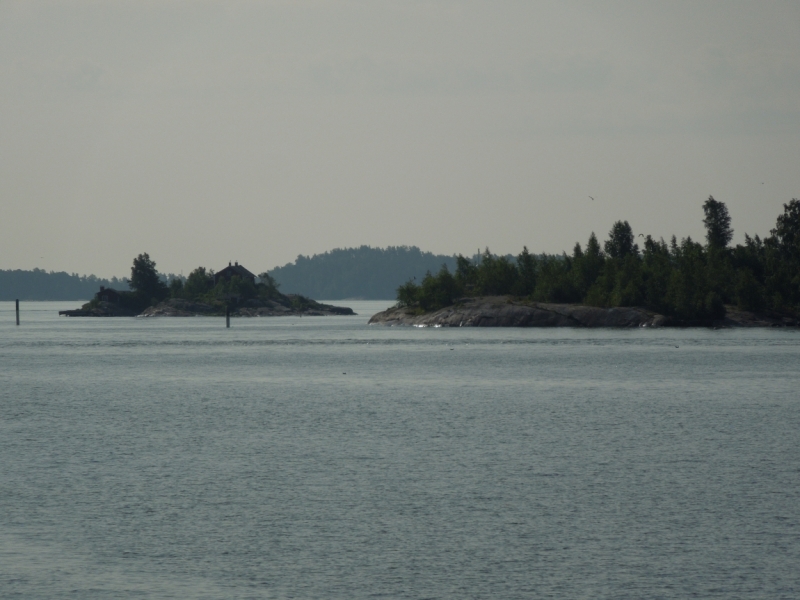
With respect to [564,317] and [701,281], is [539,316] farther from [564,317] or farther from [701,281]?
[701,281]

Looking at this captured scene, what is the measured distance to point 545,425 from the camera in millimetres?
45344

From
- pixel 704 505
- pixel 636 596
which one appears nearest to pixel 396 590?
pixel 636 596

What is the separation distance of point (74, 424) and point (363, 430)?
47.0ft

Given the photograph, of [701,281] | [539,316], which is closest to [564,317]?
[539,316]

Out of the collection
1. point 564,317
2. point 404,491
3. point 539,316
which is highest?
point 539,316

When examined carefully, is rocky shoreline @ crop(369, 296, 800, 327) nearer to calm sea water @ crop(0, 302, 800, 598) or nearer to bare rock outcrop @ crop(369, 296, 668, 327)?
bare rock outcrop @ crop(369, 296, 668, 327)

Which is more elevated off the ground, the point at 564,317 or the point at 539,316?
the point at 539,316

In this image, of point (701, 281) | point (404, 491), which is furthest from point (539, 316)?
point (404, 491)

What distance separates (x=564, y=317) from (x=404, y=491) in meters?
160

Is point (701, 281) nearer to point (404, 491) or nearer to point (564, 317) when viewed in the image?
point (564, 317)

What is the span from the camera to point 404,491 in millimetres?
29688

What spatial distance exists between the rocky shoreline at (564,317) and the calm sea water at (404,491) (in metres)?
113

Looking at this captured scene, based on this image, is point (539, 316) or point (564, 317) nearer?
point (564, 317)

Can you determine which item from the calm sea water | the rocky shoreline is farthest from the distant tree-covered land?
the calm sea water
